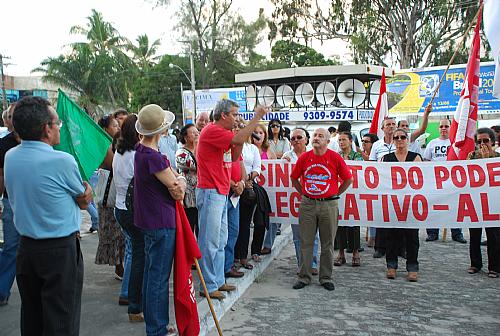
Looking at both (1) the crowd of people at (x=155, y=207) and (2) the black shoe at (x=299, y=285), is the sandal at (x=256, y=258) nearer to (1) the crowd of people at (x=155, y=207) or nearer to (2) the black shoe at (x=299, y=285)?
(1) the crowd of people at (x=155, y=207)

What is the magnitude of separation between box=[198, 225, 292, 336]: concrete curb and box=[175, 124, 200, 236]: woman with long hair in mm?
953

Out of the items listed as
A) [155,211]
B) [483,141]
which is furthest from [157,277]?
[483,141]

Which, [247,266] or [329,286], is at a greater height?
[247,266]

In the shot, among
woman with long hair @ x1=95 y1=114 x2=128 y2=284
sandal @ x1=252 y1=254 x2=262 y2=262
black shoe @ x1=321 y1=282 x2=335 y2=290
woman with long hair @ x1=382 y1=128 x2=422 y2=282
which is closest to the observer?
woman with long hair @ x1=95 y1=114 x2=128 y2=284

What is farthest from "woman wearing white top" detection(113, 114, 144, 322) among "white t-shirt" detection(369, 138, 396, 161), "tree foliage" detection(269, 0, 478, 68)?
"tree foliage" detection(269, 0, 478, 68)

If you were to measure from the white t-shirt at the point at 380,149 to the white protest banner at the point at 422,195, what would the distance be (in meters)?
1.07

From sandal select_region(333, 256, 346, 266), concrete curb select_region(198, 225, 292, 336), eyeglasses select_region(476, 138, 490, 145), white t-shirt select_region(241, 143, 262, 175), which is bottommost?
sandal select_region(333, 256, 346, 266)

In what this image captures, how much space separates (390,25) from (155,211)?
95.8 ft

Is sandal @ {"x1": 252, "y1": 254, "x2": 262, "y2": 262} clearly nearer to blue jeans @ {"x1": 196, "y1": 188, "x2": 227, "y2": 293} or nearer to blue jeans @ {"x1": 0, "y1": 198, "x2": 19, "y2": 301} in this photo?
blue jeans @ {"x1": 196, "y1": 188, "x2": 227, "y2": 293}

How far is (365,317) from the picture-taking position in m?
4.79

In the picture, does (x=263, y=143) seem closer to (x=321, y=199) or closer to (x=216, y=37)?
(x=321, y=199)

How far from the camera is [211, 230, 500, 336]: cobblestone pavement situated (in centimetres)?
451

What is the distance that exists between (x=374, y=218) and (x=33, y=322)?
14.8 feet

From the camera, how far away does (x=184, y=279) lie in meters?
3.81
